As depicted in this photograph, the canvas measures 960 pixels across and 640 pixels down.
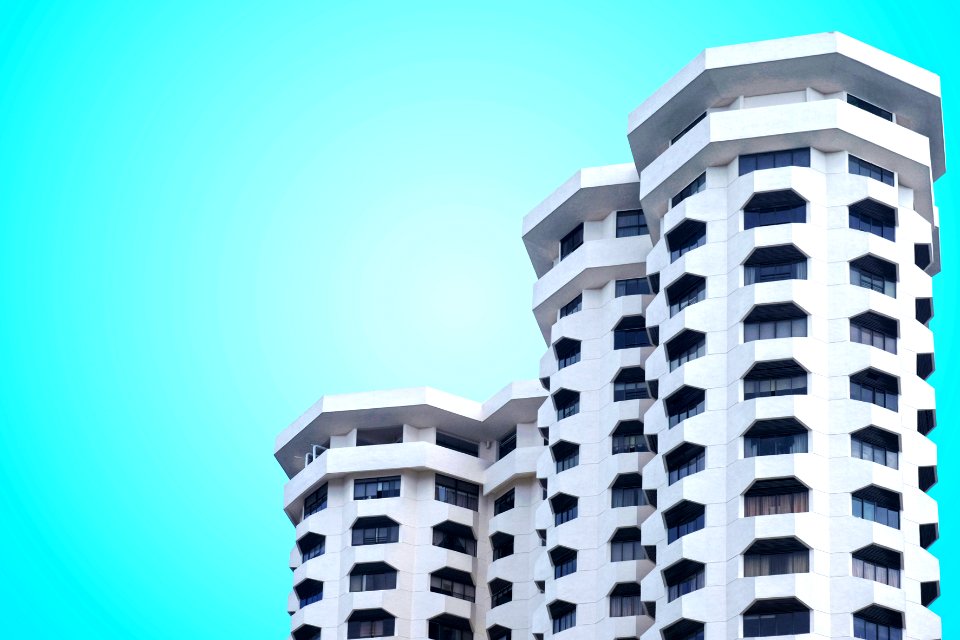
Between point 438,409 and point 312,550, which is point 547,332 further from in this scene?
point 312,550

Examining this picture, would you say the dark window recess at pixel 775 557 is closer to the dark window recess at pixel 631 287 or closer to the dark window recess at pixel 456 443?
the dark window recess at pixel 631 287

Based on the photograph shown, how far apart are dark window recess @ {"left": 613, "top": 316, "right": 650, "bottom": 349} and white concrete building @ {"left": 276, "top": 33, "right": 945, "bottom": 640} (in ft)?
0.44

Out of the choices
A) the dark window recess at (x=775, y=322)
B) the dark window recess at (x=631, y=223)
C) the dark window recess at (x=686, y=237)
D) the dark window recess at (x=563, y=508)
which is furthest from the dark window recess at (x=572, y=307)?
the dark window recess at (x=775, y=322)

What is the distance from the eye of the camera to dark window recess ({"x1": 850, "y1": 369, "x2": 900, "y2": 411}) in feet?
359

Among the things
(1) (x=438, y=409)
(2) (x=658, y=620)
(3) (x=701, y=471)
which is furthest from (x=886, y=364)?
(1) (x=438, y=409)

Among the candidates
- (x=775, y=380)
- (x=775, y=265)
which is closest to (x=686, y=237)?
(x=775, y=265)

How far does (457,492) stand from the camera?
457ft

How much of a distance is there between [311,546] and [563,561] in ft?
80.3

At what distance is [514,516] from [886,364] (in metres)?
33.3

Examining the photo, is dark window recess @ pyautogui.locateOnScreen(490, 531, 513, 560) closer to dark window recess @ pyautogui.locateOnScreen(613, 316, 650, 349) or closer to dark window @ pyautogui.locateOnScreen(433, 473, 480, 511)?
dark window @ pyautogui.locateOnScreen(433, 473, 480, 511)

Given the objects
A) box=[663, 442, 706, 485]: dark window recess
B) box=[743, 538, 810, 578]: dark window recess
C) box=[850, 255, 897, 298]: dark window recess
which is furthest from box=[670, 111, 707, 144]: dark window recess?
box=[743, 538, 810, 578]: dark window recess

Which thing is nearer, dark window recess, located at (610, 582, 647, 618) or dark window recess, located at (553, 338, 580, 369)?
dark window recess, located at (610, 582, 647, 618)

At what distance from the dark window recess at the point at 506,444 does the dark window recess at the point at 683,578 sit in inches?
1266

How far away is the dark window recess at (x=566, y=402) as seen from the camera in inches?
4926
